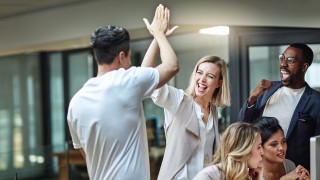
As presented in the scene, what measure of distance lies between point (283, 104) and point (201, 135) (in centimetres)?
94

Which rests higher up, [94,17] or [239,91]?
[94,17]

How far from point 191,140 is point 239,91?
1898 millimetres

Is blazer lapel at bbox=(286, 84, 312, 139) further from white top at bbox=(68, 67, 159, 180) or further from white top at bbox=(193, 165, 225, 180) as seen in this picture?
white top at bbox=(68, 67, 159, 180)

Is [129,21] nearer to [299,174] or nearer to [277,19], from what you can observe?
[277,19]

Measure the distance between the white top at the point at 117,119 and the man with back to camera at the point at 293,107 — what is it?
171 cm

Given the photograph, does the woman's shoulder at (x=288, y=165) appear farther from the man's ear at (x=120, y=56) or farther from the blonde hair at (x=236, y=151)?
the man's ear at (x=120, y=56)

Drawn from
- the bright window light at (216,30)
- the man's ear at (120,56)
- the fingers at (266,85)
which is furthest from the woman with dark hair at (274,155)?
the bright window light at (216,30)

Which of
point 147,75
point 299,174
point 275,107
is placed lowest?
point 299,174

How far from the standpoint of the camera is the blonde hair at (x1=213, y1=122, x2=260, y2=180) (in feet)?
10.3

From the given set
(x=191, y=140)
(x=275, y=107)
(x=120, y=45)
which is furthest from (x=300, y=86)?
(x=120, y=45)

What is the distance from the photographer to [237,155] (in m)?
3.16

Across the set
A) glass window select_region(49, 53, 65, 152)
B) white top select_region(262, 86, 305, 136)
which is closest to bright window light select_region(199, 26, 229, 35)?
white top select_region(262, 86, 305, 136)

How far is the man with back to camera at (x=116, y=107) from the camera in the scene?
8.66 feet

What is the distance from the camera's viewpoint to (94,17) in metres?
6.29
